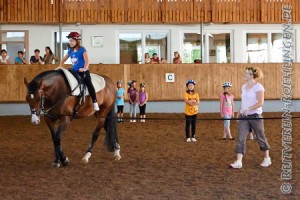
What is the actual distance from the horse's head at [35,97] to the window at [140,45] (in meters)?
19.3

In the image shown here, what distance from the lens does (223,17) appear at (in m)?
28.7

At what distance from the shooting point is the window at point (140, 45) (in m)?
30.0

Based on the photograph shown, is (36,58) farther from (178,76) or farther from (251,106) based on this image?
(251,106)

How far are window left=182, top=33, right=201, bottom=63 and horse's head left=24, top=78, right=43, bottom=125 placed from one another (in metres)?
20.2

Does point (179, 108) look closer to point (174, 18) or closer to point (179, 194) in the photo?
point (174, 18)

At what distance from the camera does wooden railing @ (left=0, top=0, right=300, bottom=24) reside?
27.8m

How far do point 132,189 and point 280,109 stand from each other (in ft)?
66.7

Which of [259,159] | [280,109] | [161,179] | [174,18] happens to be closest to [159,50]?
[174,18]

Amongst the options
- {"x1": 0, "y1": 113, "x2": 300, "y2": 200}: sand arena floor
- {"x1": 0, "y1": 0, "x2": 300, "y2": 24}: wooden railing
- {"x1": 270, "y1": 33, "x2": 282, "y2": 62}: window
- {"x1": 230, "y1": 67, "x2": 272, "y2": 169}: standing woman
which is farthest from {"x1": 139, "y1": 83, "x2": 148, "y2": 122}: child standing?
{"x1": 230, "y1": 67, "x2": 272, "y2": 169}: standing woman

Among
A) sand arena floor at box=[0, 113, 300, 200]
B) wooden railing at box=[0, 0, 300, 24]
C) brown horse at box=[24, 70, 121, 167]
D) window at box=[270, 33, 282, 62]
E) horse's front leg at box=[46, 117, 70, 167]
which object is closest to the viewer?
sand arena floor at box=[0, 113, 300, 200]

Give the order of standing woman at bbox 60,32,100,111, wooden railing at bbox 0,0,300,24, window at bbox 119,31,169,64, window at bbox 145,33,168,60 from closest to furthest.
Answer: standing woman at bbox 60,32,100,111
wooden railing at bbox 0,0,300,24
window at bbox 119,31,169,64
window at bbox 145,33,168,60

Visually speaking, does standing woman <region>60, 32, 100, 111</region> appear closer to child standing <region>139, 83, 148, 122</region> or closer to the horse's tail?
the horse's tail

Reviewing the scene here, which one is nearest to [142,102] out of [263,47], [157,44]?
[157,44]

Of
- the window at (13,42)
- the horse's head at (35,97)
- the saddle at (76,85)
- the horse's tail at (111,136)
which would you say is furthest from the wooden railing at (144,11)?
the horse's head at (35,97)
